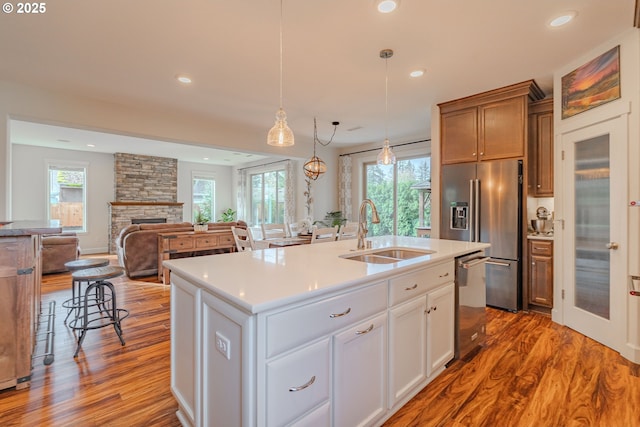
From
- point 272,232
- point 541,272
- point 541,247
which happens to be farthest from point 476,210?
point 272,232

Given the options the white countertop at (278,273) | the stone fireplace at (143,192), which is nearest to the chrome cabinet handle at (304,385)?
the white countertop at (278,273)

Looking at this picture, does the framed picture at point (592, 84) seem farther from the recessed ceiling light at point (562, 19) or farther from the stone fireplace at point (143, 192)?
the stone fireplace at point (143, 192)

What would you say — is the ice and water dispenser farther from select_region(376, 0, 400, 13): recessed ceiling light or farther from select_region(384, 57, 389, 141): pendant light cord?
select_region(376, 0, 400, 13): recessed ceiling light

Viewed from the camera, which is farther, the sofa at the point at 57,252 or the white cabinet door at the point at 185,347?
the sofa at the point at 57,252

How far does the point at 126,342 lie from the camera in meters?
2.65

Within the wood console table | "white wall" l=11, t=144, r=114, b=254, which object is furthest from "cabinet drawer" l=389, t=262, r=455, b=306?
"white wall" l=11, t=144, r=114, b=254

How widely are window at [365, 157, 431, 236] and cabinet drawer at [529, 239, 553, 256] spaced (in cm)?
229

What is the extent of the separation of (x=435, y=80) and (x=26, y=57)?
166 inches

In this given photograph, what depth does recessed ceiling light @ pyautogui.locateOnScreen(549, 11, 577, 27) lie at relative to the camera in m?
2.23

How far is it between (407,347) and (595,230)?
7.95ft

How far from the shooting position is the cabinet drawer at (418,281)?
1.65 m

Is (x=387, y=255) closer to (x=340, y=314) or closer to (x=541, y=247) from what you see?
(x=340, y=314)

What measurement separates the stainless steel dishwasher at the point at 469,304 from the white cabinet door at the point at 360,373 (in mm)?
975

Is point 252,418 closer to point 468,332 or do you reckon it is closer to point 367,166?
point 468,332
